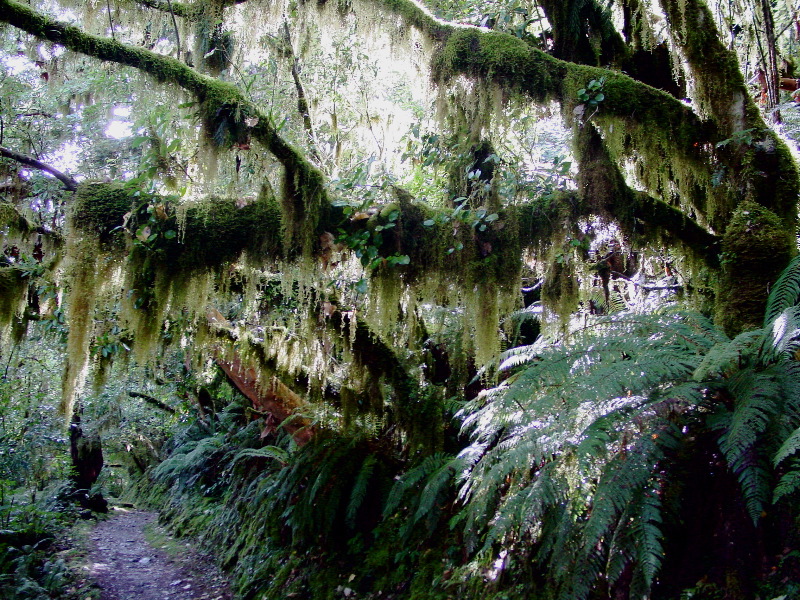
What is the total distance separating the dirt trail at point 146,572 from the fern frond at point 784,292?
5.97 m

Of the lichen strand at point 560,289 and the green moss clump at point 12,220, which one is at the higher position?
the green moss clump at point 12,220

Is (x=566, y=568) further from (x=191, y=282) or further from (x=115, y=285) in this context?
(x=115, y=285)

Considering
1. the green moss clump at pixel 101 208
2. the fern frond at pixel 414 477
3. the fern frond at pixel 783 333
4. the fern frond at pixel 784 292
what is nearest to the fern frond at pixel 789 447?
the fern frond at pixel 783 333

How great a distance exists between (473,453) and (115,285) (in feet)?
9.50

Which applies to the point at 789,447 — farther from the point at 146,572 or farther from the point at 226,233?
the point at 146,572

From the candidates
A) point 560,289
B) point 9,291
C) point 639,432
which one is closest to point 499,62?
point 560,289

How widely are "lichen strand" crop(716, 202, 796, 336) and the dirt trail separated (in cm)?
580

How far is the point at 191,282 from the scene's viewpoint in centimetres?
395

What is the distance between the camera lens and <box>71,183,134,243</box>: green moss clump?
3.66 metres

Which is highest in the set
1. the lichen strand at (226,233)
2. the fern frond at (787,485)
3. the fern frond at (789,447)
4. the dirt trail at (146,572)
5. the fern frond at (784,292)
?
the lichen strand at (226,233)

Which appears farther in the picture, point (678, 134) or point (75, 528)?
point (75, 528)

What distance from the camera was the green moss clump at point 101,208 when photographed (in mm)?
3656

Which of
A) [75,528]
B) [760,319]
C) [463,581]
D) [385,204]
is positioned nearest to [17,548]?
[75,528]

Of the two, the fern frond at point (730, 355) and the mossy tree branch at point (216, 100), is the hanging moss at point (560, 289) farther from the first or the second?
the mossy tree branch at point (216, 100)
